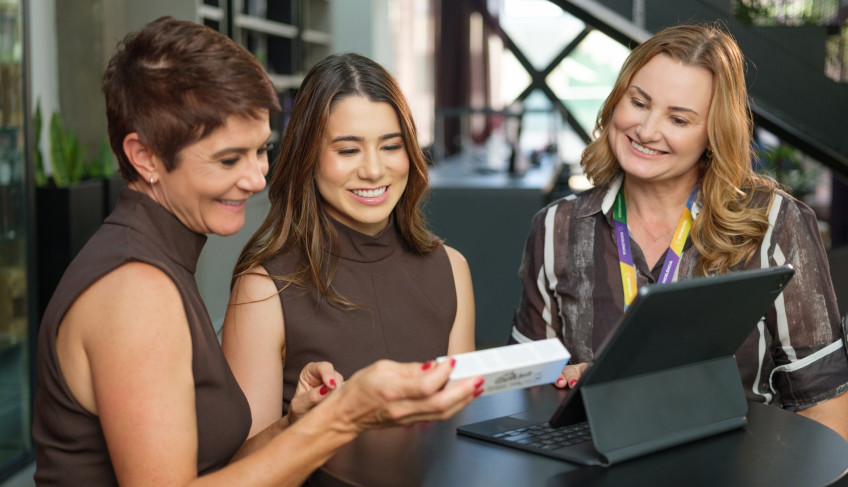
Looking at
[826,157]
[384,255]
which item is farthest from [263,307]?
[826,157]

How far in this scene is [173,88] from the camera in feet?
4.13

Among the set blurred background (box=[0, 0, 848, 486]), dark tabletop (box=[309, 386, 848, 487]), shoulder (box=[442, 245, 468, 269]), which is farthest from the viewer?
blurred background (box=[0, 0, 848, 486])

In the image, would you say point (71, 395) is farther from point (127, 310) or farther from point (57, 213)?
point (57, 213)

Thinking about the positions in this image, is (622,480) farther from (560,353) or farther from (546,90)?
(546,90)

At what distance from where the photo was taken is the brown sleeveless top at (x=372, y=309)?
186 centimetres

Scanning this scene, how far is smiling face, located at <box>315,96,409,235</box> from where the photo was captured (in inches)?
72.9

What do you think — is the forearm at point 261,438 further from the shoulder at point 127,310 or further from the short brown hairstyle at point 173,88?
the short brown hairstyle at point 173,88

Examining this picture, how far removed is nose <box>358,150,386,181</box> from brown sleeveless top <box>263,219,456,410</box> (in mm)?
168

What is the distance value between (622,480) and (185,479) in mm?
604

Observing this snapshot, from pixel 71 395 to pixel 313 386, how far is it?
511 millimetres

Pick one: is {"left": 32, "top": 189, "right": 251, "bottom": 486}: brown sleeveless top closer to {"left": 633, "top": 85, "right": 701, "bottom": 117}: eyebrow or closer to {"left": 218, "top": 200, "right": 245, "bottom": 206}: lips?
{"left": 218, "top": 200, "right": 245, "bottom": 206}: lips

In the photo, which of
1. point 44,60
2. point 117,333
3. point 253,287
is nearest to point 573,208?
point 253,287

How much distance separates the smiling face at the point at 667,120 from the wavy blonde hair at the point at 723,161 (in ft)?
0.07

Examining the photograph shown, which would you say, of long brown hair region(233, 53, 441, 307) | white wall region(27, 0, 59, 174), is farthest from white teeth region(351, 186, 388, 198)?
white wall region(27, 0, 59, 174)
